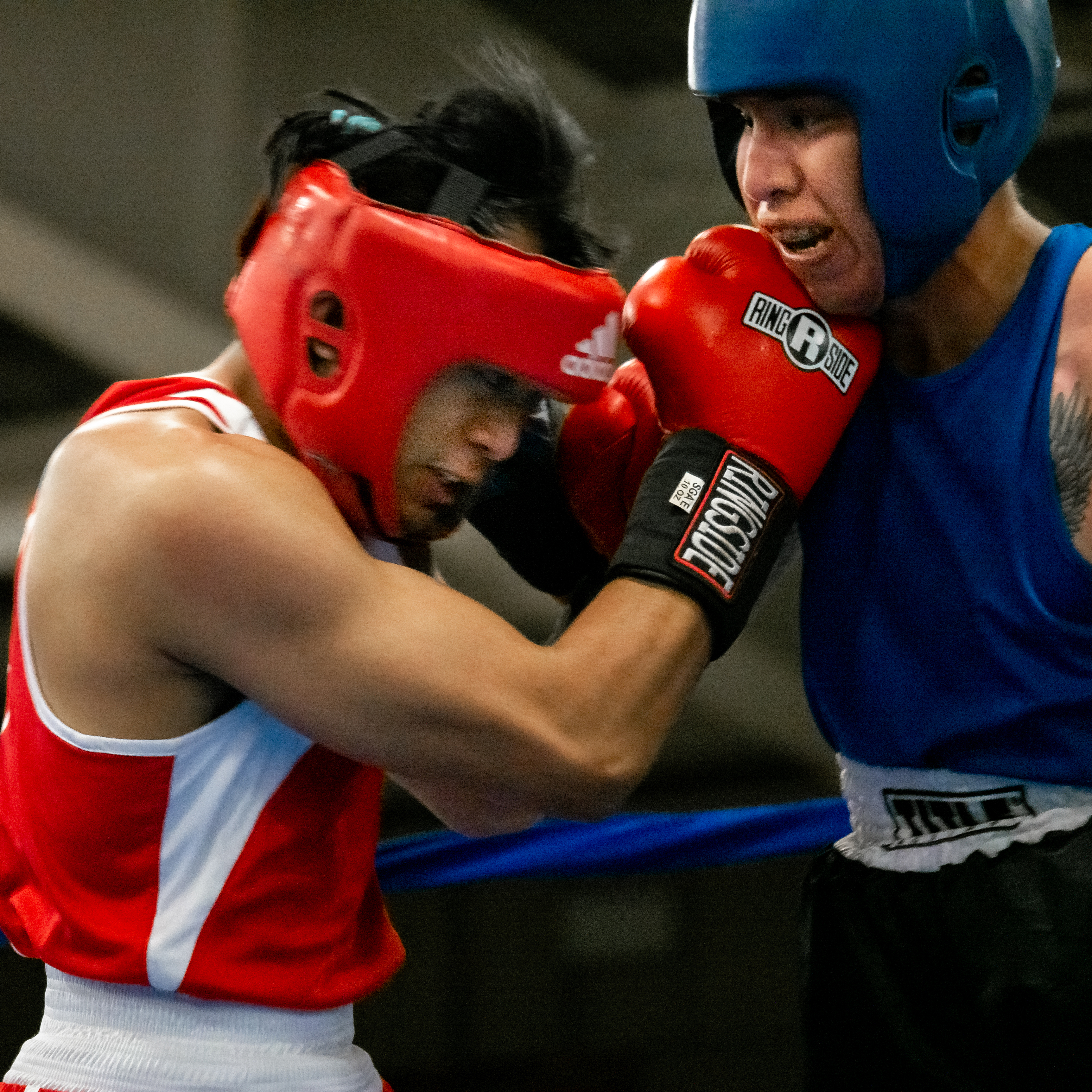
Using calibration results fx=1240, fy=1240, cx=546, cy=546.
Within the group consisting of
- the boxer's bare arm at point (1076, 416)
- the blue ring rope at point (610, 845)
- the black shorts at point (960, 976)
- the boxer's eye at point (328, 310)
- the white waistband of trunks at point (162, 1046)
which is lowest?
the blue ring rope at point (610, 845)

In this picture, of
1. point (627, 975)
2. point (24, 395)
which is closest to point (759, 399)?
point (627, 975)

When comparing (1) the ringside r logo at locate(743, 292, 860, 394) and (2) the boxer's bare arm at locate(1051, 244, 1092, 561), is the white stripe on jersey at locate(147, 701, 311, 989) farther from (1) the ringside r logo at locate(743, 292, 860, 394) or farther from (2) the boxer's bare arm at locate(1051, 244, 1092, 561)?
(2) the boxer's bare arm at locate(1051, 244, 1092, 561)

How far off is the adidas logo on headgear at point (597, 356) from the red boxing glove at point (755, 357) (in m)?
0.11

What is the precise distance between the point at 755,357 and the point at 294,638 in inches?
20.2

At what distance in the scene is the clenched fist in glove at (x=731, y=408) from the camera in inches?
43.5

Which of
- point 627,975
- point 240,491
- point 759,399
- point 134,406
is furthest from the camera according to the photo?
point 627,975

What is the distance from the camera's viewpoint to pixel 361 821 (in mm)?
A: 1175

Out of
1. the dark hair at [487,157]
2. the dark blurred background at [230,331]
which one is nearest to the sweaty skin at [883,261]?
the dark hair at [487,157]

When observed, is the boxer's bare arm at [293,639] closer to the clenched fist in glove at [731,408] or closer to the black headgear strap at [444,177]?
the clenched fist in glove at [731,408]

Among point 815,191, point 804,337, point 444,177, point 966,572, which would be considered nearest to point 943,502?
point 966,572

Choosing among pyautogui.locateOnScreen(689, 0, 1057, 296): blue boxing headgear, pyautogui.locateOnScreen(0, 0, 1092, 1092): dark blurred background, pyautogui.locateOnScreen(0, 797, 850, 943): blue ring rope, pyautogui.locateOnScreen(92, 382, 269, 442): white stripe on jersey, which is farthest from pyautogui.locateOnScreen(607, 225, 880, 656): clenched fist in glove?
pyautogui.locateOnScreen(0, 0, 1092, 1092): dark blurred background

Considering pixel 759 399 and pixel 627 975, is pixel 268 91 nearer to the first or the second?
pixel 759 399

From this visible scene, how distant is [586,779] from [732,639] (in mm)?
201

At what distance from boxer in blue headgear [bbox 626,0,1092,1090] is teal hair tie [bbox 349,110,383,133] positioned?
295 mm
